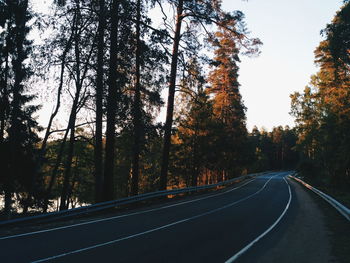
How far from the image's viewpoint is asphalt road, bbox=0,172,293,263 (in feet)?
21.5

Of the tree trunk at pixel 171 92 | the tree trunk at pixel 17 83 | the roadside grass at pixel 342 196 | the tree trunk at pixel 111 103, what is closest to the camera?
the tree trunk at pixel 111 103

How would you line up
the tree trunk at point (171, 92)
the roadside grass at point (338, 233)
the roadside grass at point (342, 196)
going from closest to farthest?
the roadside grass at point (338, 233), the roadside grass at point (342, 196), the tree trunk at point (171, 92)

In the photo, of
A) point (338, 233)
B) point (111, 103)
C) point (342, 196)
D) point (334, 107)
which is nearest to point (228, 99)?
point (334, 107)

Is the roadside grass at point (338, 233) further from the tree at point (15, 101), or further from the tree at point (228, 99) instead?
the tree at point (228, 99)

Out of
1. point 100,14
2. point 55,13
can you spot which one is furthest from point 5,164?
point 100,14

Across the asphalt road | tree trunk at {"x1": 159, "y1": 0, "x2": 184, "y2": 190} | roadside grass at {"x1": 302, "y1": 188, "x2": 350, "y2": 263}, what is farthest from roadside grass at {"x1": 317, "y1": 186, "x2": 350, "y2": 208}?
tree trunk at {"x1": 159, "y1": 0, "x2": 184, "y2": 190}

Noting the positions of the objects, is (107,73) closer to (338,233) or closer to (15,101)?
(15,101)

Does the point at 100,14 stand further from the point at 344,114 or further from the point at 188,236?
the point at 344,114

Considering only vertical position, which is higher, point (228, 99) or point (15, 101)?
point (228, 99)

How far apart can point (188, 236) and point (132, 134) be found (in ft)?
31.3

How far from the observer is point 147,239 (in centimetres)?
815

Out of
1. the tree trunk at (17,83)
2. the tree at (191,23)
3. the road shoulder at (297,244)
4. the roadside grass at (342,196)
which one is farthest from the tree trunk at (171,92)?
the roadside grass at (342,196)

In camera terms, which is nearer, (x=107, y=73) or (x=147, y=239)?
(x=147, y=239)

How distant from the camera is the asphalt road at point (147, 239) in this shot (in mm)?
6539
